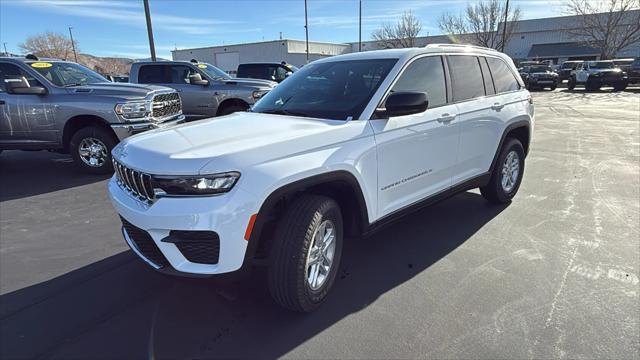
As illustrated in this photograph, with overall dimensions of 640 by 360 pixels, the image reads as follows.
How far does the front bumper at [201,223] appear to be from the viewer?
7.20 ft

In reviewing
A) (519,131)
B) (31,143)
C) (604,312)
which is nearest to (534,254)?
(604,312)

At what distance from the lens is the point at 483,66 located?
4.40 metres

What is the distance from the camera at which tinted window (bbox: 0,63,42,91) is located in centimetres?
651

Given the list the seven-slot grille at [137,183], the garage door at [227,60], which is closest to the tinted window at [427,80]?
the seven-slot grille at [137,183]

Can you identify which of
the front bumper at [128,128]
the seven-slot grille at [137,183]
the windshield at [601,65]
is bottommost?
the front bumper at [128,128]

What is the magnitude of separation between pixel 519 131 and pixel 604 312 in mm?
2839

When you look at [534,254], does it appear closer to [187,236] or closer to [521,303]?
[521,303]

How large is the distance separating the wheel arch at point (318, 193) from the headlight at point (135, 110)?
192 inches

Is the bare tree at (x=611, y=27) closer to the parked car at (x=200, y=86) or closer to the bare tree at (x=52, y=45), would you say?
the parked car at (x=200, y=86)

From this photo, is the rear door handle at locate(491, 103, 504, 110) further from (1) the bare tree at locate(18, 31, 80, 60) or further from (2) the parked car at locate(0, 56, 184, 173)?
(1) the bare tree at locate(18, 31, 80, 60)

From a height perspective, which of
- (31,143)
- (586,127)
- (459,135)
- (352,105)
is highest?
(352,105)

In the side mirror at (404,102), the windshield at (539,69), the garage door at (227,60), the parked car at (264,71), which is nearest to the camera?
the side mirror at (404,102)

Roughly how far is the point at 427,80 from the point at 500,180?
1848 mm

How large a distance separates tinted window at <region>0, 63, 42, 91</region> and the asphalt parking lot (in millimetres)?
2671
